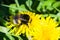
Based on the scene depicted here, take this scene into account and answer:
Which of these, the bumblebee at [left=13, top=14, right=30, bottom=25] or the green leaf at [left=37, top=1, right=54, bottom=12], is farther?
the green leaf at [left=37, top=1, right=54, bottom=12]

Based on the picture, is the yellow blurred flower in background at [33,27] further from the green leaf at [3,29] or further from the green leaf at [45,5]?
the green leaf at [45,5]

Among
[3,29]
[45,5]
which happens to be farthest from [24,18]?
[45,5]

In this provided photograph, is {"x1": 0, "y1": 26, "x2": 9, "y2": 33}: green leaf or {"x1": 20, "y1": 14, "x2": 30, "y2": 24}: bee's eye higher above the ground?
{"x1": 20, "y1": 14, "x2": 30, "y2": 24}: bee's eye

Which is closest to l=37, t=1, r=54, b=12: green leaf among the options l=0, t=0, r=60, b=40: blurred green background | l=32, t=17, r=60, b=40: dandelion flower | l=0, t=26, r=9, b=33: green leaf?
l=0, t=0, r=60, b=40: blurred green background

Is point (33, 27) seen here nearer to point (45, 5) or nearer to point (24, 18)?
point (24, 18)

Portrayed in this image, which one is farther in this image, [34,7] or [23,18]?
[34,7]

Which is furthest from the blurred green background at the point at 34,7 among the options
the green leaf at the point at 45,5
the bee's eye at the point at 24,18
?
the bee's eye at the point at 24,18

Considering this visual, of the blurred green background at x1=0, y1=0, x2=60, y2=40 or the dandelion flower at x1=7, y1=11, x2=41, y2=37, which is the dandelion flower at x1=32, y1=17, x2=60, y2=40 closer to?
the dandelion flower at x1=7, y1=11, x2=41, y2=37

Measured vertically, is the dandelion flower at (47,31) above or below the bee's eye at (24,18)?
below

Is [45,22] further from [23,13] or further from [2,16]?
[2,16]

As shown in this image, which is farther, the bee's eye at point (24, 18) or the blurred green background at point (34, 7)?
the blurred green background at point (34, 7)

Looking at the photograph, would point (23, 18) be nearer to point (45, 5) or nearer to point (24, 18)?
point (24, 18)
